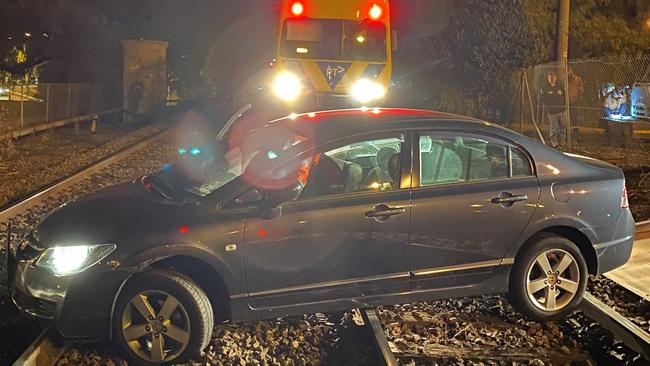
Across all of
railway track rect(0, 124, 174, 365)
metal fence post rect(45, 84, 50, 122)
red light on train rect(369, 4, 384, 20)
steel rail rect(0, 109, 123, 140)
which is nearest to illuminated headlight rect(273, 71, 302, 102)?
red light on train rect(369, 4, 384, 20)

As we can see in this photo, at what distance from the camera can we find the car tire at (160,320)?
449 cm

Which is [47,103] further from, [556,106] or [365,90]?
[556,106]

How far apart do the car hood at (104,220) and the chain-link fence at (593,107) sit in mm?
10667

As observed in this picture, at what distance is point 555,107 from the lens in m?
14.9

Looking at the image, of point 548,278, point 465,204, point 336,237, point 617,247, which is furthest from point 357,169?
point 617,247

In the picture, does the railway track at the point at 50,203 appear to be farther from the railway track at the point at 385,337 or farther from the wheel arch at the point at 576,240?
the wheel arch at the point at 576,240

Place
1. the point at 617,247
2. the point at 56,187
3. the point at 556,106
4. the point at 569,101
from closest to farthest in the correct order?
1. the point at 617,247
2. the point at 56,187
3. the point at 556,106
4. the point at 569,101

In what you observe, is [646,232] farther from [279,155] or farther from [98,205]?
[98,205]

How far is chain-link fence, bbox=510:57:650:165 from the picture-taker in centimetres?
1476

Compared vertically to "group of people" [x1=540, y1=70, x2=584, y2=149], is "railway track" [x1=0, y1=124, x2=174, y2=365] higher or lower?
lower

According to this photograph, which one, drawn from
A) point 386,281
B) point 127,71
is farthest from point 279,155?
point 127,71

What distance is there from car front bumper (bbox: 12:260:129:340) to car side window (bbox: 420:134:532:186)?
219 centimetres

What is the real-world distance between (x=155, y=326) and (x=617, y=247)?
3426mm

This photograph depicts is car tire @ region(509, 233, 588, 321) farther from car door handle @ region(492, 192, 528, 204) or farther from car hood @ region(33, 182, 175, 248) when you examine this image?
car hood @ region(33, 182, 175, 248)
